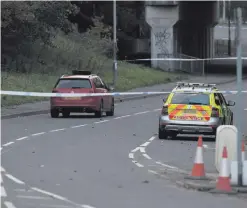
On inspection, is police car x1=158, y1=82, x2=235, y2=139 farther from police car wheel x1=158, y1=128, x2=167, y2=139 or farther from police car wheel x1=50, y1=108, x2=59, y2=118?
police car wheel x1=50, y1=108, x2=59, y2=118

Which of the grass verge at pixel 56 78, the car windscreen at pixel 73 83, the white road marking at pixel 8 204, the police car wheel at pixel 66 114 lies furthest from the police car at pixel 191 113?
the grass verge at pixel 56 78

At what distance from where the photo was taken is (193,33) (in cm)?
7125

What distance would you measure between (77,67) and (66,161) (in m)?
31.1

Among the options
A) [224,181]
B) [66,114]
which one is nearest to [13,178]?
[224,181]

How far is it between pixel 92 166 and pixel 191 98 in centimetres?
676

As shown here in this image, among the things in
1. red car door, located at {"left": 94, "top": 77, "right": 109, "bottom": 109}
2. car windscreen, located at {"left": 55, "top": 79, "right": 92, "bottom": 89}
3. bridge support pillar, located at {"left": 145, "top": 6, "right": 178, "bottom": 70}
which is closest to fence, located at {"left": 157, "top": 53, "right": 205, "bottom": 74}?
bridge support pillar, located at {"left": 145, "top": 6, "right": 178, "bottom": 70}

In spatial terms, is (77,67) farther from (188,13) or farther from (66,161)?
(66,161)

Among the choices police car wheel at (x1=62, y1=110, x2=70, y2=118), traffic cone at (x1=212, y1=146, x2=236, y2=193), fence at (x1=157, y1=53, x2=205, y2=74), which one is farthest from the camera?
fence at (x1=157, y1=53, x2=205, y2=74)

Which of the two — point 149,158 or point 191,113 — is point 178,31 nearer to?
point 191,113

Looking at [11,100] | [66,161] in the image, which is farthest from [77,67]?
[66,161]

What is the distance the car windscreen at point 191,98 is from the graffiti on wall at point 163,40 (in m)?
37.2

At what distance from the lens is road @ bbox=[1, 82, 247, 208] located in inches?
441

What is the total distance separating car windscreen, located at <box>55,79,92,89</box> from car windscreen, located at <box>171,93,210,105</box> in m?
8.10

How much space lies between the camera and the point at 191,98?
21.0 metres
